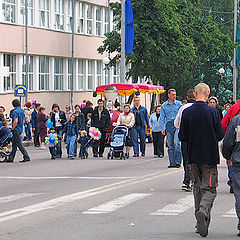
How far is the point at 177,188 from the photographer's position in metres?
15.6

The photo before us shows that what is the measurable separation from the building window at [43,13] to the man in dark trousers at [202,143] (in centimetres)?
3875

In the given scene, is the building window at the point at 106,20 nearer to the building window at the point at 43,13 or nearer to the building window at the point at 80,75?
the building window at the point at 80,75

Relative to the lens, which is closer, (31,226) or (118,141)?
(31,226)

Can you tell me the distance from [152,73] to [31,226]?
4204 centimetres

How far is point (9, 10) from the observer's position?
1745 inches

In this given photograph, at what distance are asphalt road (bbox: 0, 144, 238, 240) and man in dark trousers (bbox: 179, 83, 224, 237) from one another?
1.78ft

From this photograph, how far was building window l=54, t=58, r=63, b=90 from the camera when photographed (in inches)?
2023

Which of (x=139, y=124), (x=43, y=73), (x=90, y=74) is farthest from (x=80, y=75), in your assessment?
(x=139, y=124)

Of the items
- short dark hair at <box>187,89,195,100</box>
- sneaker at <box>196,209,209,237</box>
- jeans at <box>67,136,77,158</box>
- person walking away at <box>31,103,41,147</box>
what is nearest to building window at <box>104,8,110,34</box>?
person walking away at <box>31,103,41,147</box>

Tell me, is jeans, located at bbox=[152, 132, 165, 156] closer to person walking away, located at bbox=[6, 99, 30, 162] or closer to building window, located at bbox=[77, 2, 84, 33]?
person walking away, located at bbox=[6, 99, 30, 162]

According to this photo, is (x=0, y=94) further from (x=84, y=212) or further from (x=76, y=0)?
(x=84, y=212)

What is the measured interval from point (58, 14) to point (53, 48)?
7.14 ft

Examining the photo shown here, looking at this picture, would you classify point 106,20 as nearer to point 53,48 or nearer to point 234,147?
point 53,48

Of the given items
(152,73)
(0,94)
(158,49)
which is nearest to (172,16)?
(158,49)
